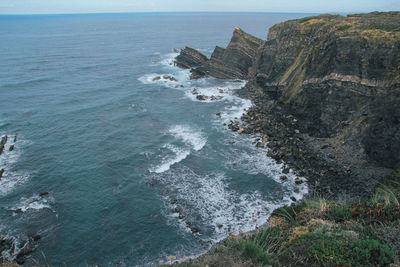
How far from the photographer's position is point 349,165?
31.2 m

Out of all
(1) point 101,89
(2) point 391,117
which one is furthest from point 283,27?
(1) point 101,89

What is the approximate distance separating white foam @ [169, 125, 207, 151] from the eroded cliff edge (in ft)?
24.3

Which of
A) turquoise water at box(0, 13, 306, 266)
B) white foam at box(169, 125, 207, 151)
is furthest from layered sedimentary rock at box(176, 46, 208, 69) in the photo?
white foam at box(169, 125, 207, 151)

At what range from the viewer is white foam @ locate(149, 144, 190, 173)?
33.2 m

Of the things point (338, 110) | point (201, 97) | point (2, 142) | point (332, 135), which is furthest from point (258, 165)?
point (2, 142)

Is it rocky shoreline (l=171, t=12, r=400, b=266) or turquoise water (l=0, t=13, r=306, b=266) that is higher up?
rocky shoreline (l=171, t=12, r=400, b=266)

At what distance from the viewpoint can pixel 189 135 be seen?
4188 centimetres

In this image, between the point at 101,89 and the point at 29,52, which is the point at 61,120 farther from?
the point at 29,52

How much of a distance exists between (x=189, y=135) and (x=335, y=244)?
3282 cm

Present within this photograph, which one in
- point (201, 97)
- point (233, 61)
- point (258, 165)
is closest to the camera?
point (258, 165)

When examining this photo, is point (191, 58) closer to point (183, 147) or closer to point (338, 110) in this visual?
point (183, 147)

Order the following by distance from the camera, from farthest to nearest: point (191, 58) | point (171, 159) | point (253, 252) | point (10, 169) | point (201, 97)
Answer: point (191, 58), point (201, 97), point (171, 159), point (10, 169), point (253, 252)

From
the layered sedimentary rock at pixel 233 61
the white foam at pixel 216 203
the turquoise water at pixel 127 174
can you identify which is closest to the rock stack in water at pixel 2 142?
the turquoise water at pixel 127 174

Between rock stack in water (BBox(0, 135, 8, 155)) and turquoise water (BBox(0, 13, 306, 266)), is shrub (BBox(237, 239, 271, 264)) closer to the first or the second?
turquoise water (BBox(0, 13, 306, 266))
